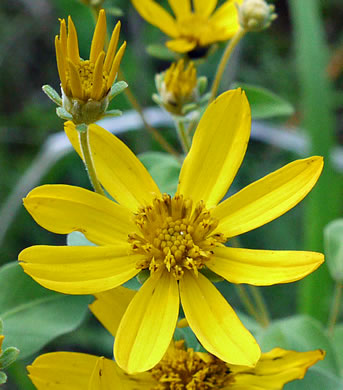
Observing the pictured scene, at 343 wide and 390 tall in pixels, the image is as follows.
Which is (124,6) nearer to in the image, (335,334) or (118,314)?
(335,334)

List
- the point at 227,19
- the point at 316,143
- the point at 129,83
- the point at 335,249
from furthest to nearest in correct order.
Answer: the point at 129,83 → the point at 316,143 → the point at 227,19 → the point at 335,249

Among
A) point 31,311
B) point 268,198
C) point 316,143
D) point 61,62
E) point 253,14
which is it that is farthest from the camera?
point 316,143

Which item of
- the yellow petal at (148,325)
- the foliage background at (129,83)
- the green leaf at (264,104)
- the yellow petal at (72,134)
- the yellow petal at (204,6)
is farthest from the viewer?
the foliage background at (129,83)

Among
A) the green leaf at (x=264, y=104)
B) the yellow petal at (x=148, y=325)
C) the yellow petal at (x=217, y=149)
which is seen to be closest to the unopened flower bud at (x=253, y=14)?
the green leaf at (x=264, y=104)

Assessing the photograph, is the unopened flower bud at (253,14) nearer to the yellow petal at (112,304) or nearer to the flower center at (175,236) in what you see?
the flower center at (175,236)

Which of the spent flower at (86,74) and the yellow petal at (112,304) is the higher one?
the spent flower at (86,74)

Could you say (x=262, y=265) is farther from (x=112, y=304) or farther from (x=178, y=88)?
(x=178, y=88)

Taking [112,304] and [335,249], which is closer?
[112,304]

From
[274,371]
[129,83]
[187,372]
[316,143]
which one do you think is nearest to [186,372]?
[187,372]
